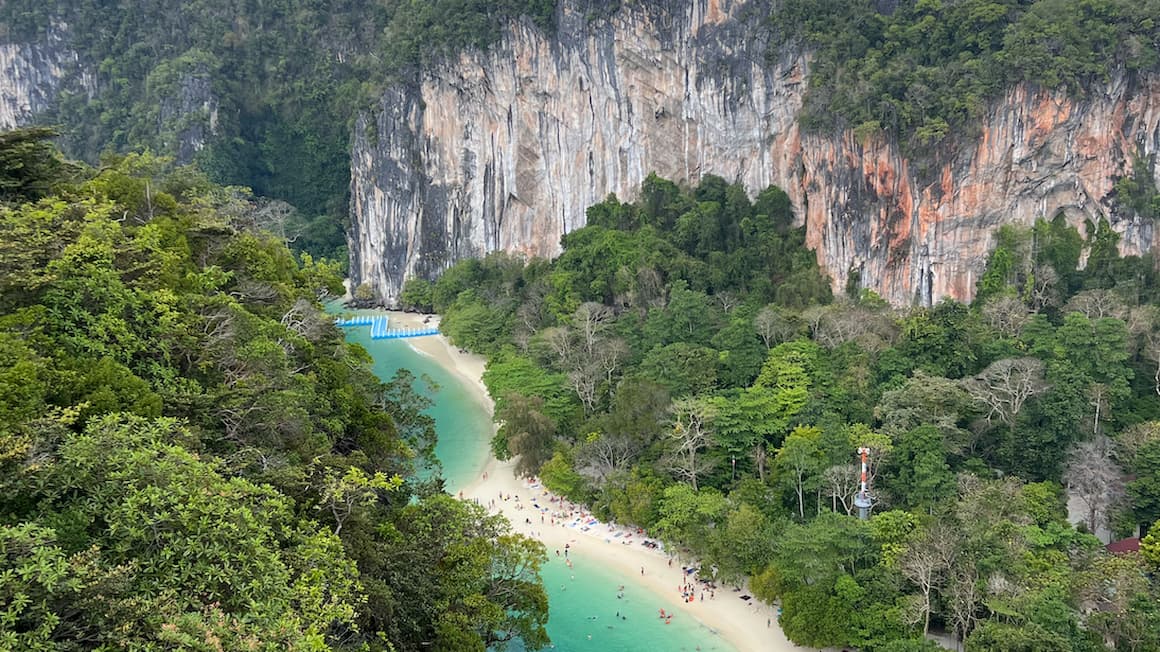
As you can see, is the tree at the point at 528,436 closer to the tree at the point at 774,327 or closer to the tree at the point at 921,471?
the tree at the point at 774,327

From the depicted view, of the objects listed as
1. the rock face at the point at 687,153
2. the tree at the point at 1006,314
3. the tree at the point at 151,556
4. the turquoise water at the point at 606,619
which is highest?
the rock face at the point at 687,153

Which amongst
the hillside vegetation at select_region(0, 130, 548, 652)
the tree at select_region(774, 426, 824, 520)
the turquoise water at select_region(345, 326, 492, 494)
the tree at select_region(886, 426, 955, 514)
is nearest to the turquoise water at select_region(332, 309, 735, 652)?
the turquoise water at select_region(345, 326, 492, 494)

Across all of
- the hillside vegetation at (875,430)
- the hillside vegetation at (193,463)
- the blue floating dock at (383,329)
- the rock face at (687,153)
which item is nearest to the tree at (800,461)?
the hillside vegetation at (875,430)

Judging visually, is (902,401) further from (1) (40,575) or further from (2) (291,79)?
→ (2) (291,79)

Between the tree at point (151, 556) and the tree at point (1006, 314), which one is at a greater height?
the tree at point (1006, 314)

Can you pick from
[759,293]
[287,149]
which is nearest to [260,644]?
[759,293]

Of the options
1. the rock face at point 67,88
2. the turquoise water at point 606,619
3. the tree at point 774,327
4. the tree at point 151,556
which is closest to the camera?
the tree at point 151,556
